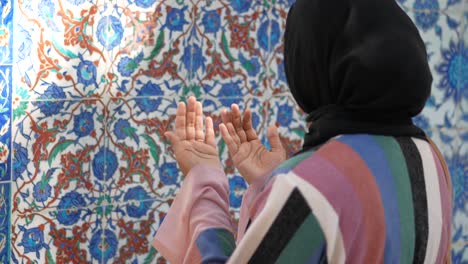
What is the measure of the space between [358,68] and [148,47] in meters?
0.75

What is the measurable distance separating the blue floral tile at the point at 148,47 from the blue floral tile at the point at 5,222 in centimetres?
30

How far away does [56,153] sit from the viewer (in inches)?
52.2

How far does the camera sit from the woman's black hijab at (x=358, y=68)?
0.72 meters

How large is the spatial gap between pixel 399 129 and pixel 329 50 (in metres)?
0.13

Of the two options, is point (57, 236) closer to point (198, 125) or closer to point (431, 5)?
point (198, 125)

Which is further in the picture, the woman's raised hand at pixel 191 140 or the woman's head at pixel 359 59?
the woman's raised hand at pixel 191 140

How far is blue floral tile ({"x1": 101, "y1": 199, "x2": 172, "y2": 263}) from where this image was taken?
53.7 inches

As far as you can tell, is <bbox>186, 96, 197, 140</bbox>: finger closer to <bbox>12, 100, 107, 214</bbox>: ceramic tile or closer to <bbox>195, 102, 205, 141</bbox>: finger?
<bbox>195, 102, 205, 141</bbox>: finger

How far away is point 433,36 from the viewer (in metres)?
1.53

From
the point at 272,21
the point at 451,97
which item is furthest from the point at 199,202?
the point at 451,97

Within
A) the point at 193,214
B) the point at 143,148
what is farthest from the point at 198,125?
the point at 143,148

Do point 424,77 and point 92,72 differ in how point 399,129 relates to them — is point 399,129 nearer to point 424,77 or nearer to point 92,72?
point 424,77

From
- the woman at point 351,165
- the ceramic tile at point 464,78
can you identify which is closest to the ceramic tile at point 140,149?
the woman at point 351,165

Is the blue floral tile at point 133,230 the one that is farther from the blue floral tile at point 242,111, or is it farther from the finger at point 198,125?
the finger at point 198,125
